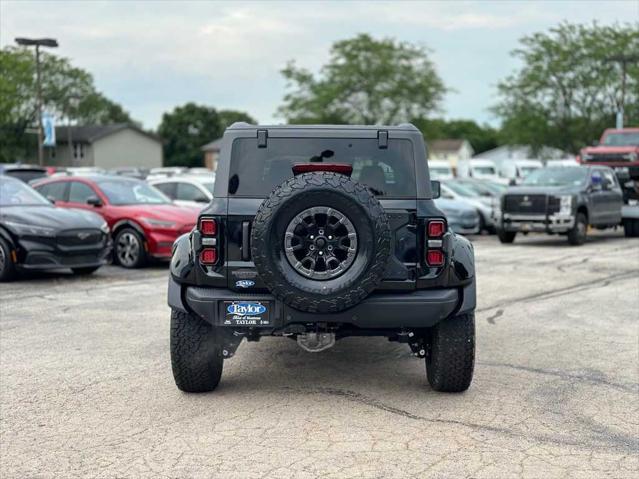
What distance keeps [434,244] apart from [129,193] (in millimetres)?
10702

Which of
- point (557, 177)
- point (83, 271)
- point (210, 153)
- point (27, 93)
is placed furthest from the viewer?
point (210, 153)

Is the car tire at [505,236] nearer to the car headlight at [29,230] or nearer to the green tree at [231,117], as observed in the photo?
the car headlight at [29,230]

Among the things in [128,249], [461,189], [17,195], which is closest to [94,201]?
[128,249]

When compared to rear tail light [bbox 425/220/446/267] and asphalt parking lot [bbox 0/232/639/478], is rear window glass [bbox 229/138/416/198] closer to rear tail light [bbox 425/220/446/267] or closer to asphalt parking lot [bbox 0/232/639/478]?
rear tail light [bbox 425/220/446/267]

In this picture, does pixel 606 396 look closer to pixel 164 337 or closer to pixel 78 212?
pixel 164 337

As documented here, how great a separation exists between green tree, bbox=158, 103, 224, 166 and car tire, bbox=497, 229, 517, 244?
90280 millimetres

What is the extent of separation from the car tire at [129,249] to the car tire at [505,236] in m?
9.11

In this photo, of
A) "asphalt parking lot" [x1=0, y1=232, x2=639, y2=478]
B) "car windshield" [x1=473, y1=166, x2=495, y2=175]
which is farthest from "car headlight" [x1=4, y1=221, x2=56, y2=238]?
"car windshield" [x1=473, y1=166, x2=495, y2=175]

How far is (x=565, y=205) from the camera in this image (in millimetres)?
19203

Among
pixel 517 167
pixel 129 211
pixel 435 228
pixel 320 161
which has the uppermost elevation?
pixel 517 167

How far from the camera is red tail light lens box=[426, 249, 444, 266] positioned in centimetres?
560

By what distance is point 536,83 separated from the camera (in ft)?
178

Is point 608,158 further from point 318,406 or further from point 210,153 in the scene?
point 210,153

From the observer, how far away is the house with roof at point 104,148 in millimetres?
84562
